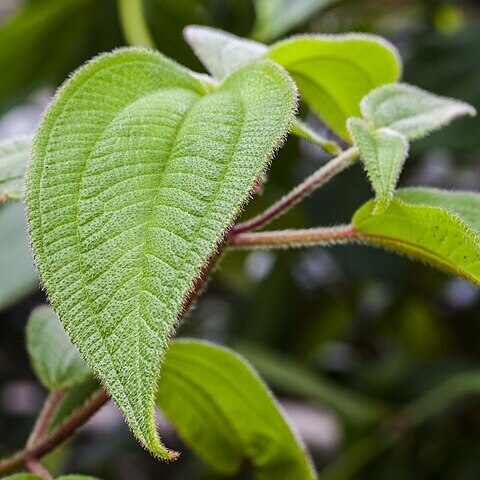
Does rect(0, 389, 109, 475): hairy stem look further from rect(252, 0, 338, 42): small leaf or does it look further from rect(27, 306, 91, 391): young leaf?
rect(252, 0, 338, 42): small leaf

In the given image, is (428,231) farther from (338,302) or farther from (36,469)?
(338,302)

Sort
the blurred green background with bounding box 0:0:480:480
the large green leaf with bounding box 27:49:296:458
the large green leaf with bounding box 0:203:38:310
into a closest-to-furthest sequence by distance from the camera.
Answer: the large green leaf with bounding box 27:49:296:458 → the large green leaf with bounding box 0:203:38:310 → the blurred green background with bounding box 0:0:480:480

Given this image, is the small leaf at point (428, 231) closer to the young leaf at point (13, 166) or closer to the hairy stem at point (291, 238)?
the hairy stem at point (291, 238)

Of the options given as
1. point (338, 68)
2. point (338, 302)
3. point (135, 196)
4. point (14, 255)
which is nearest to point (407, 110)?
point (338, 68)

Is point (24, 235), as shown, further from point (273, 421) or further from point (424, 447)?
point (424, 447)

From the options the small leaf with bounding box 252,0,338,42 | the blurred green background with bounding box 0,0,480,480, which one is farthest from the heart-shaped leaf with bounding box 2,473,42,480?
the small leaf with bounding box 252,0,338,42
